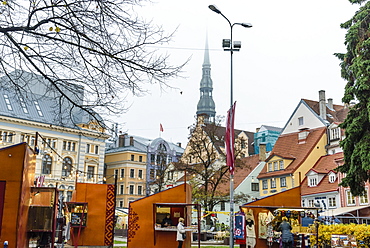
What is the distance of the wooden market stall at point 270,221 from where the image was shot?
69.6ft

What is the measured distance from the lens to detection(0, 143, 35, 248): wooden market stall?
13391 millimetres

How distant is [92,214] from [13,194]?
955 cm

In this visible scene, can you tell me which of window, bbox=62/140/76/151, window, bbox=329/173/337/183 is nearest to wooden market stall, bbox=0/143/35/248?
window, bbox=329/173/337/183

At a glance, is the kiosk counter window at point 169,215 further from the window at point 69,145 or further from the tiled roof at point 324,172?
the window at point 69,145

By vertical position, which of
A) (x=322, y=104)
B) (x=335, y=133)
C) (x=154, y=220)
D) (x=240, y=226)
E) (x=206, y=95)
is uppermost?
(x=206, y=95)

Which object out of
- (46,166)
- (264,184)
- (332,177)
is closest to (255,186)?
(264,184)

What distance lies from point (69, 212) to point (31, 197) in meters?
7.69

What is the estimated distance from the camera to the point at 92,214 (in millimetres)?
22828

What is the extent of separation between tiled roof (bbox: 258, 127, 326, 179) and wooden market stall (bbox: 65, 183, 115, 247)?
3133 centimetres

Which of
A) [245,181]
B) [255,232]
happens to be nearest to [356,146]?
[255,232]

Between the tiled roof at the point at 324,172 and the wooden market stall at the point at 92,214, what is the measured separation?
26874 millimetres

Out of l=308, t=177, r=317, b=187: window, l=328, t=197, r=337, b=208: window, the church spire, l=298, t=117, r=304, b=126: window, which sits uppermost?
the church spire

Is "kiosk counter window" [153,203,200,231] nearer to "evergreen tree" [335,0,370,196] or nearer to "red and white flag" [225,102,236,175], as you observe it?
"red and white flag" [225,102,236,175]

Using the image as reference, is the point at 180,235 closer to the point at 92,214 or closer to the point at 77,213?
the point at 92,214
